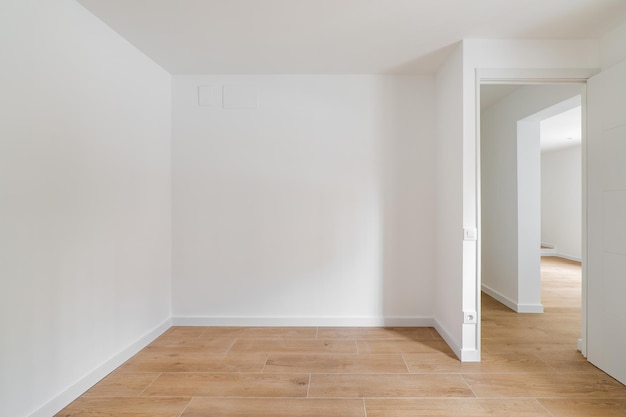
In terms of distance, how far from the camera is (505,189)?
13.3 ft

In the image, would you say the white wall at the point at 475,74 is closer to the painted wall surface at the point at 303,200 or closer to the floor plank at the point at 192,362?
the painted wall surface at the point at 303,200

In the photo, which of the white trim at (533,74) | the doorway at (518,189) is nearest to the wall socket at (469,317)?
the doorway at (518,189)

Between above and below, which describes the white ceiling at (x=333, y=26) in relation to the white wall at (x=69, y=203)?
above

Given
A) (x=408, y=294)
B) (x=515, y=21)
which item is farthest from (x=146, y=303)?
(x=515, y=21)

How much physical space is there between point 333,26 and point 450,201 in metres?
1.83

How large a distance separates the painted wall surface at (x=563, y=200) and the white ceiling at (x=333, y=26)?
6923mm

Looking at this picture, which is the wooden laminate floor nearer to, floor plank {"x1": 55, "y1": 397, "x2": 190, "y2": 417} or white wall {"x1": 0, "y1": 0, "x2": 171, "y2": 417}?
floor plank {"x1": 55, "y1": 397, "x2": 190, "y2": 417}

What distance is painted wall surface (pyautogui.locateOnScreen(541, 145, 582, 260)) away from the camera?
7.74 meters

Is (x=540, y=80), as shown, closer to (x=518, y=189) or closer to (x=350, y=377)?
(x=518, y=189)

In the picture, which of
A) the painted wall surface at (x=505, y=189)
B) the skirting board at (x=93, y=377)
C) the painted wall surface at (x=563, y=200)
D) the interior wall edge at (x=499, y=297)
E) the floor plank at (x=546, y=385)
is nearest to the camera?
the skirting board at (x=93, y=377)

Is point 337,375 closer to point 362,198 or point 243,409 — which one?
point 243,409

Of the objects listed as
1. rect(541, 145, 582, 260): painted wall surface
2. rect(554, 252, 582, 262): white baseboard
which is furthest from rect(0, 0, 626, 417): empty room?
rect(541, 145, 582, 260): painted wall surface

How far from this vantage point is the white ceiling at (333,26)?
212 centimetres

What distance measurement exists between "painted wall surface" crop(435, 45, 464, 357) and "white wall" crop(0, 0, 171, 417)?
2840mm
